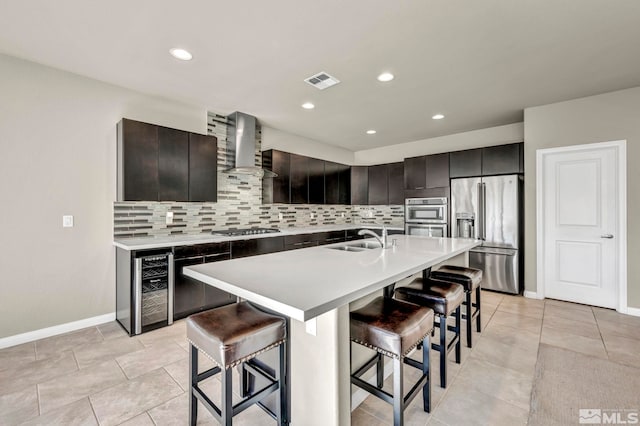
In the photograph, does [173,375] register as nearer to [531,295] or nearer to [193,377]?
[193,377]

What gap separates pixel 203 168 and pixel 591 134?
4875mm

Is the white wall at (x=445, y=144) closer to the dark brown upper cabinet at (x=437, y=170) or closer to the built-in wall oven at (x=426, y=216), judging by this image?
the dark brown upper cabinet at (x=437, y=170)

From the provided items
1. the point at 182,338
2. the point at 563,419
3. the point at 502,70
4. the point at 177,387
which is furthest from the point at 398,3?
the point at 182,338

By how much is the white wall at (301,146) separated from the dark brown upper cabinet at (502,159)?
2.96 m

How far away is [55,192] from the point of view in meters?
→ 2.83

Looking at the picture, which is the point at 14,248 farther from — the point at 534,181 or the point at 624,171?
the point at 624,171

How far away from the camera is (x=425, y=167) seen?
497 cm

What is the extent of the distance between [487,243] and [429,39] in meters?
3.09

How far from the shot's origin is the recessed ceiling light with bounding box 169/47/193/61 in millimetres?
2447

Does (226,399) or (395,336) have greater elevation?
(395,336)

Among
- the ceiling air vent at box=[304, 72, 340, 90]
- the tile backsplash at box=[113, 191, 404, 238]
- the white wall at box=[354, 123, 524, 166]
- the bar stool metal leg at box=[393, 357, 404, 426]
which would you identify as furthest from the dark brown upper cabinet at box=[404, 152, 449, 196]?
the bar stool metal leg at box=[393, 357, 404, 426]

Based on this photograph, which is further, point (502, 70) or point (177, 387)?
point (502, 70)

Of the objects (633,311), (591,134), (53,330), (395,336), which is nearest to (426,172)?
(591,134)

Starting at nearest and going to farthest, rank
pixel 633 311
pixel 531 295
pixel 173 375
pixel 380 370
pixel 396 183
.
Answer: pixel 380 370 → pixel 173 375 → pixel 633 311 → pixel 531 295 → pixel 396 183
